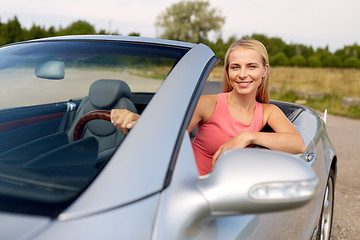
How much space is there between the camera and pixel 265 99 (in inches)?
86.7

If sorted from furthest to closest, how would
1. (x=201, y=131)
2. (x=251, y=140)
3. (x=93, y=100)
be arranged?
(x=201, y=131)
(x=93, y=100)
(x=251, y=140)

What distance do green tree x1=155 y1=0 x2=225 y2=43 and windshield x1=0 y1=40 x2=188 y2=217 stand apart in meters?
52.1

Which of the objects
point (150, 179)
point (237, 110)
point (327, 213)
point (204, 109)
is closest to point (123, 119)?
point (150, 179)

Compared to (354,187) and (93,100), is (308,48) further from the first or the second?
(93,100)

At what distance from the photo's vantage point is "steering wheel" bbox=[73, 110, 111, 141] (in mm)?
1663

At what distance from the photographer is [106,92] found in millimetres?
1974

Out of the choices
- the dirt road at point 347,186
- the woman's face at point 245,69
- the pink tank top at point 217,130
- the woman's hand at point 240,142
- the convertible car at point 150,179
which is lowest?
the dirt road at point 347,186

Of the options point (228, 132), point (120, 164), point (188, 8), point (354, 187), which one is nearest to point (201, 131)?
point (228, 132)

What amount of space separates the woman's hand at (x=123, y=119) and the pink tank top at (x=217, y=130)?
604 mm

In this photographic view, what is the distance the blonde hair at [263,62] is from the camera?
6.51 feet

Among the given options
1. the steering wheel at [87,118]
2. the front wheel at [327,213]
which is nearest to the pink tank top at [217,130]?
the steering wheel at [87,118]

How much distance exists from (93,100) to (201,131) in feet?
1.78

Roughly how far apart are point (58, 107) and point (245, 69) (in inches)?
42.4

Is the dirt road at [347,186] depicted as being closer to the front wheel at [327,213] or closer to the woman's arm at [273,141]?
the front wheel at [327,213]
